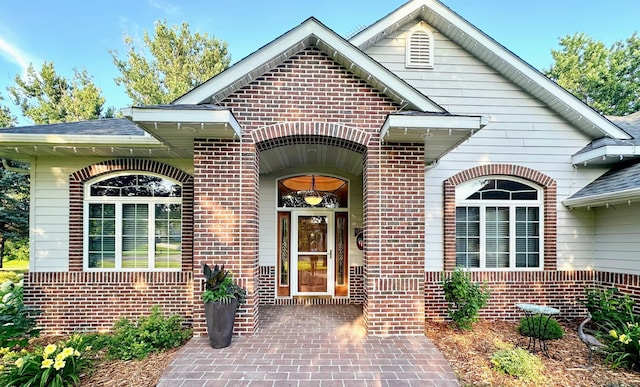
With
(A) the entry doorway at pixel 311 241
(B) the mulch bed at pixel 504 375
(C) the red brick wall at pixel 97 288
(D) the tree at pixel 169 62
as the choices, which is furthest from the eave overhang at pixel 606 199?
(D) the tree at pixel 169 62

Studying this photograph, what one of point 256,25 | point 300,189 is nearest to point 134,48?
point 256,25

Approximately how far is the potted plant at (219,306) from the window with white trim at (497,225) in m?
4.59

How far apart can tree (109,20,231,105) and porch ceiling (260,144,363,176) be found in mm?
13220

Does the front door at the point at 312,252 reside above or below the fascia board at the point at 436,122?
below

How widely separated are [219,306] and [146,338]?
4.57 feet

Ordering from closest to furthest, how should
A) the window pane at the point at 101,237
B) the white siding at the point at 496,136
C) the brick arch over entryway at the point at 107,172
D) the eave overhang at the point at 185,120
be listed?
the eave overhang at the point at 185,120 → the brick arch over entryway at the point at 107,172 → the window pane at the point at 101,237 → the white siding at the point at 496,136

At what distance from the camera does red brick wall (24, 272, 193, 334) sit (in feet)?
19.9

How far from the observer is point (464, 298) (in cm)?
566

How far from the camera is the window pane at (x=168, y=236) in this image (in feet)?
21.1

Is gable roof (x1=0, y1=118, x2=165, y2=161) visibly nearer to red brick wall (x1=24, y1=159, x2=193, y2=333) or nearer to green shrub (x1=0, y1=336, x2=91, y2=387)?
red brick wall (x1=24, y1=159, x2=193, y2=333)

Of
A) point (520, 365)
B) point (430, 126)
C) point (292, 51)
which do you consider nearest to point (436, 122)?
point (430, 126)

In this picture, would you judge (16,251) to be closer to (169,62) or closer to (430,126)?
(169,62)

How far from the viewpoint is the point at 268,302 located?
285 inches

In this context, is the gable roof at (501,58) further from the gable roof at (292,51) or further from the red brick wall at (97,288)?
the red brick wall at (97,288)
